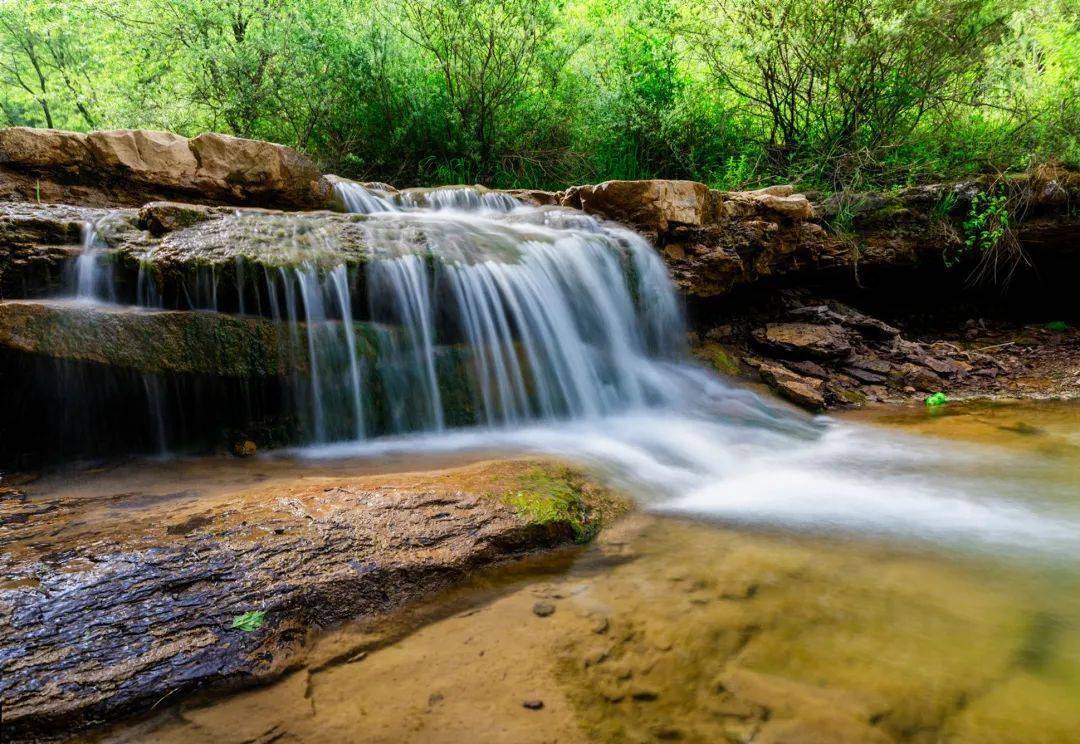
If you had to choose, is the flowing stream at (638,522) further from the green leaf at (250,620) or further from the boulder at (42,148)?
the boulder at (42,148)

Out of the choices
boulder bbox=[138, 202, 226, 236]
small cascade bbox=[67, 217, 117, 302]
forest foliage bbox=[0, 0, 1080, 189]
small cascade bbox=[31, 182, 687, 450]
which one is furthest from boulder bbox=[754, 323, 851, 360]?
small cascade bbox=[67, 217, 117, 302]

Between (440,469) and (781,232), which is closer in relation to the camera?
(440,469)

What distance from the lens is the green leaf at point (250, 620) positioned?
1695 mm

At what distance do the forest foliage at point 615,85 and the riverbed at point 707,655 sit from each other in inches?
268

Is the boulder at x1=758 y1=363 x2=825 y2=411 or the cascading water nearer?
the cascading water

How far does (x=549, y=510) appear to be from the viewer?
8.36 feet

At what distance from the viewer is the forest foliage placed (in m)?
6.84

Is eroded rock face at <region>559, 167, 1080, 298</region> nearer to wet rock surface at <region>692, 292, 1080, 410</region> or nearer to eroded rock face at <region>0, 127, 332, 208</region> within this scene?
wet rock surface at <region>692, 292, 1080, 410</region>

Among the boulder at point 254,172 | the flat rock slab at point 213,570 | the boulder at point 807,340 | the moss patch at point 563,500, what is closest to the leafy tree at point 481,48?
the boulder at point 254,172

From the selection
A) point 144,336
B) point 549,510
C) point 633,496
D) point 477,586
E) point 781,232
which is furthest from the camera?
point 781,232

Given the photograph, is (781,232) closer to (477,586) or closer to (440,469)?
(440,469)

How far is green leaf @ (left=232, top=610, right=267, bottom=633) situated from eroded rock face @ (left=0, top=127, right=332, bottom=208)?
17.7 ft

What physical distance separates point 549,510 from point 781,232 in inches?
220

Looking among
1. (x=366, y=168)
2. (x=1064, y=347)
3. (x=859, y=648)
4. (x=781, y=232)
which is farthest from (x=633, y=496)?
(x=366, y=168)
